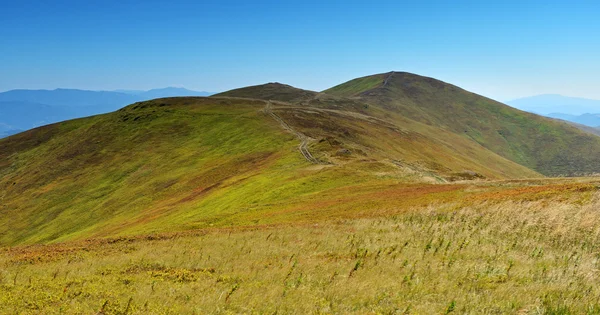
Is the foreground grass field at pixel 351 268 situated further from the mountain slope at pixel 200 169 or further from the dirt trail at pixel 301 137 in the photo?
the dirt trail at pixel 301 137

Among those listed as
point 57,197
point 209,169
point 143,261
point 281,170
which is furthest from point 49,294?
point 57,197

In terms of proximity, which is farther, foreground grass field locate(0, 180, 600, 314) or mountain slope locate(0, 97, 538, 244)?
mountain slope locate(0, 97, 538, 244)

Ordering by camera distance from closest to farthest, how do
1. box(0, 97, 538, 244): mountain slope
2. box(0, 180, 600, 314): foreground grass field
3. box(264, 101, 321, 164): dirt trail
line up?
box(0, 180, 600, 314): foreground grass field → box(0, 97, 538, 244): mountain slope → box(264, 101, 321, 164): dirt trail

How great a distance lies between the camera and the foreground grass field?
1260 centimetres

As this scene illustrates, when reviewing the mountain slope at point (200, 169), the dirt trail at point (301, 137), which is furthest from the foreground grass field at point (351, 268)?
the dirt trail at point (301, 137)

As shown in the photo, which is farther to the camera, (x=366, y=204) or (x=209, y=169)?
(x=209, y=169)

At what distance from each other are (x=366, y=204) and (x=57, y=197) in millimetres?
85523

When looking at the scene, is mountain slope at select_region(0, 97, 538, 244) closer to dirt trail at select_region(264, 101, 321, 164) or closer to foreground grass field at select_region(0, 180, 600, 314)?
dirt trail at select_region(264, 101, 321, 164)

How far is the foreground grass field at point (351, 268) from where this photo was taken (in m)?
12.6

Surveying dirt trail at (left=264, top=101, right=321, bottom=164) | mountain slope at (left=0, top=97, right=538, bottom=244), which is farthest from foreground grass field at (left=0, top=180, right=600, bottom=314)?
dirt trail at (left=264, top=101, right=321, bottom=164)

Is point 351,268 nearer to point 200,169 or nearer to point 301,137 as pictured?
point 200,169

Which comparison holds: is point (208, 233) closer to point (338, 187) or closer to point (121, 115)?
point (338, 187)

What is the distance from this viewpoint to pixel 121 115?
153m

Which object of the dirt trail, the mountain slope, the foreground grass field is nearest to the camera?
the foreground grass field
